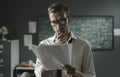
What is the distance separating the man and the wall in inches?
122

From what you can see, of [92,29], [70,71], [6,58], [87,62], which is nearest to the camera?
[70,71]

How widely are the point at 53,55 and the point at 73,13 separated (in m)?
3.33

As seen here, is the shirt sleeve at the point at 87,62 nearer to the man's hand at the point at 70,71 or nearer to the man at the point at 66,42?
the man at the point at 66,42

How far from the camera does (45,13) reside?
4590mm

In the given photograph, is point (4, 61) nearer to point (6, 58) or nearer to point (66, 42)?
point (6, 58)

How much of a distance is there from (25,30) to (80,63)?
3.25 m

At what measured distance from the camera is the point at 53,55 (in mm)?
1355

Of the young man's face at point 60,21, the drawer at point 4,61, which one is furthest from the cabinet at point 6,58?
the young man's face at point 60,21

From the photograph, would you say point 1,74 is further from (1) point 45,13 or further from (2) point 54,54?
(2) point 54,54

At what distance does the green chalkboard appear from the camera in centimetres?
456

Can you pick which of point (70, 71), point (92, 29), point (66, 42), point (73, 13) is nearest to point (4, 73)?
point (73, 13)

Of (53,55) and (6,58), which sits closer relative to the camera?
(53,55)

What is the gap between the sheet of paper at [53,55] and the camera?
1338mm

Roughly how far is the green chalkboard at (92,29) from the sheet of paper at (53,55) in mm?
3189
